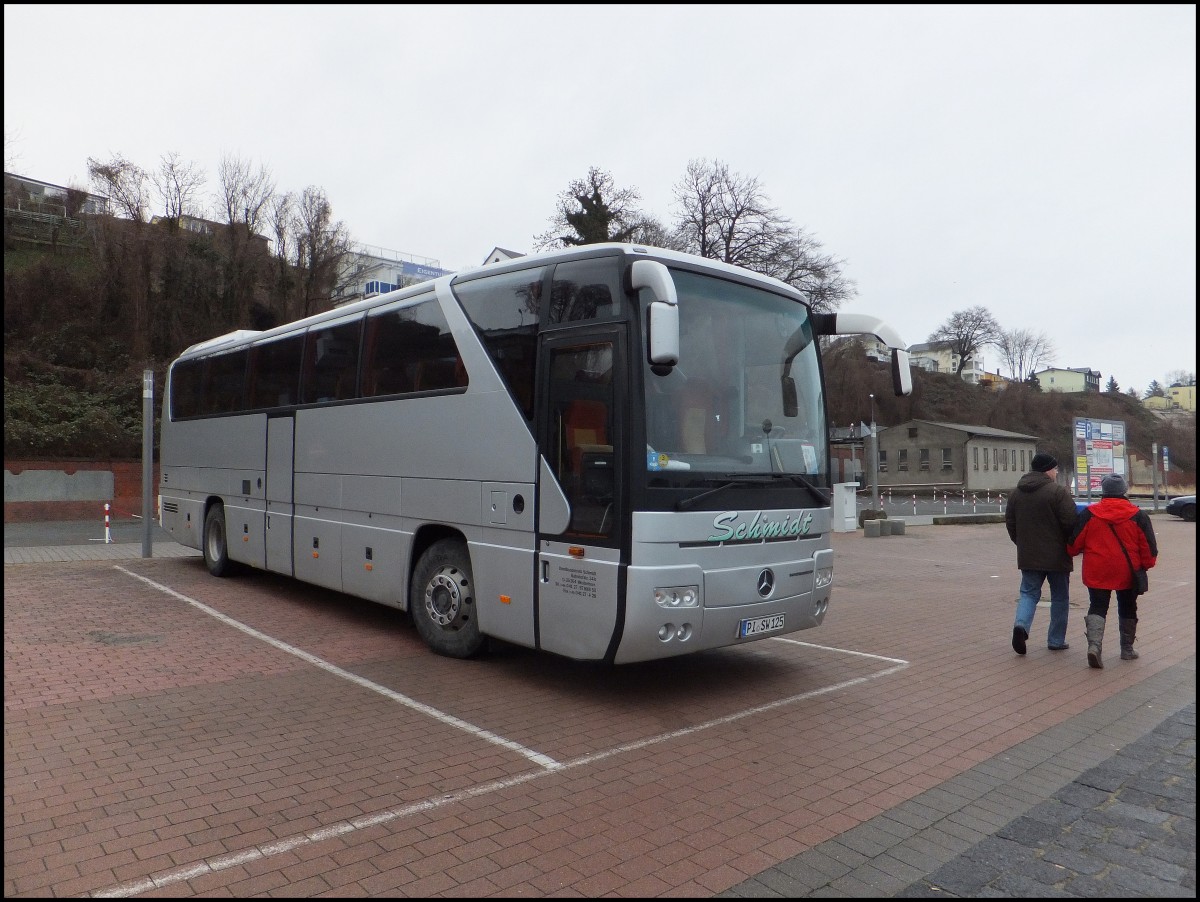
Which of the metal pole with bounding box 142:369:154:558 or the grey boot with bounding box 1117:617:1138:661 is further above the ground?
the metal pole with bounding box 142:369:154:558

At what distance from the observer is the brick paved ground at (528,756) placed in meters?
3.87

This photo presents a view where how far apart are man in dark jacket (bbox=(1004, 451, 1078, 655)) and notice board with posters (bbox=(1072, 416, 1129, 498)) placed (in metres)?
17.9

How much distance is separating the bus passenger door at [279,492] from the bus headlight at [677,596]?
6.09m

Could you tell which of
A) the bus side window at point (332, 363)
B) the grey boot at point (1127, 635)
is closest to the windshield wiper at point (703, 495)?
the grey boot at point (1127, 635)

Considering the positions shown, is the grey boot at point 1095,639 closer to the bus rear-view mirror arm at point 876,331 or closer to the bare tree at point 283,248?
the bus rear-view mirror arm at point 876,331

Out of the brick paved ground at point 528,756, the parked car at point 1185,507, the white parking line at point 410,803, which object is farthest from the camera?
the parked car at point 1185,507

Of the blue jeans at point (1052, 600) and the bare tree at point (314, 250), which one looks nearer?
the blue jeans at point (1052, 600)

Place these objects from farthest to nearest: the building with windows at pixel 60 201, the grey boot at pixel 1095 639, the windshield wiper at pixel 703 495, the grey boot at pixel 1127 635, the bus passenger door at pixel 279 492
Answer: the building with windows at pixel 60 201, the bus passenger door at pixel 279 492, the grey boot at pixel 1127 635, the grey boot at pixel 1095 639, the windshield wiper at pixel 703 495

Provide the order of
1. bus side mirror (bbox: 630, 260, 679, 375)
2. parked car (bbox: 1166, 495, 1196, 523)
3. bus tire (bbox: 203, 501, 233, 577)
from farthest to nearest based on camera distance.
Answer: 1. parked car (bbox: 1166, 495, 1196, 523)
2. bus tire (bbox: 203, 501, 233, 577)
3. bus side mirror (bbox: 630, 260, 679, 375)

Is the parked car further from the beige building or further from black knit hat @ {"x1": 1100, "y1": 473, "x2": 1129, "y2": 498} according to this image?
the beige building

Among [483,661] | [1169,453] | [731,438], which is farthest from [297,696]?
[1169,453]

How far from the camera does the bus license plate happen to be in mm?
6559

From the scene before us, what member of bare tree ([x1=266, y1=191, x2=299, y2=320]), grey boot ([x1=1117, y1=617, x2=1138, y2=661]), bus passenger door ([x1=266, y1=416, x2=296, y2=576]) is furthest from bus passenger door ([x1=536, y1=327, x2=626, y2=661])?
bare tree ([x1=266, y1=191, x2=299, y2=320])

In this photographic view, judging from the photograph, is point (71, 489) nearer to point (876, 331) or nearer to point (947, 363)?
point (876, 331)
